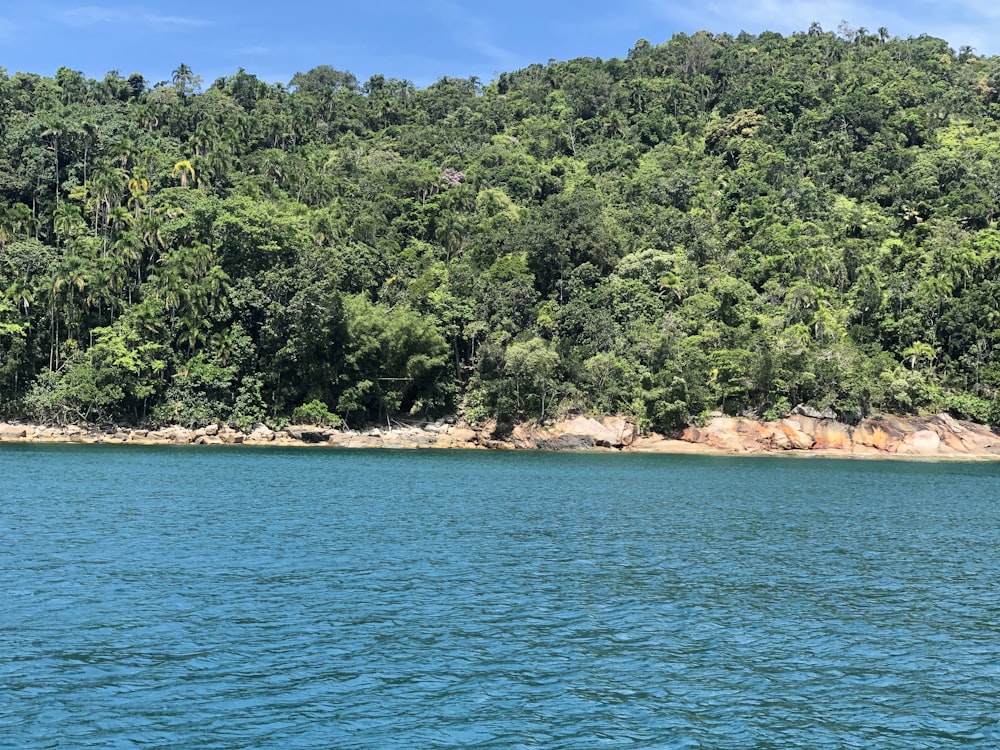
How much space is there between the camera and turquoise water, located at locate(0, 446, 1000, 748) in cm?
1365

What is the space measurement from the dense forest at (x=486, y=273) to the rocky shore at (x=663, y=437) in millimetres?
1526

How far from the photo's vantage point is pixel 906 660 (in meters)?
17.2

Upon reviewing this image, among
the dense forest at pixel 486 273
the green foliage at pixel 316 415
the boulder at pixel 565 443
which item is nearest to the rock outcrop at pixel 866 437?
the dense forest at pixel 486 273

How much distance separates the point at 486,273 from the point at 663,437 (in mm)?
24620

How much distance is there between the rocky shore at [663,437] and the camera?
75062mm

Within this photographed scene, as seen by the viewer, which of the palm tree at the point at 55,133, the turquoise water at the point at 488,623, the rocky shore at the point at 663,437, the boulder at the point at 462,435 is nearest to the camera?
the turquoise water at the point at 488,623

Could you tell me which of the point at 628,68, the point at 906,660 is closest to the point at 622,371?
the point at 906,660

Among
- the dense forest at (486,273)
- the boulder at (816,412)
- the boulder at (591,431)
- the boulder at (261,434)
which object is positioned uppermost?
the dense forest at (486,273)

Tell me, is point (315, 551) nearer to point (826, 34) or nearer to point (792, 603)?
point (792, 603)

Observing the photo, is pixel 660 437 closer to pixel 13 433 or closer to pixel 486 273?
pixel 486 273

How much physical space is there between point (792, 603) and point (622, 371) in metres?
58.6

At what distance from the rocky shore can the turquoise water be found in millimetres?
36181

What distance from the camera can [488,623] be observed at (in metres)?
19.3

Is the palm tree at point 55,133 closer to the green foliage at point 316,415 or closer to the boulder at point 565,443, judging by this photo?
the green foliage at point 316,415
